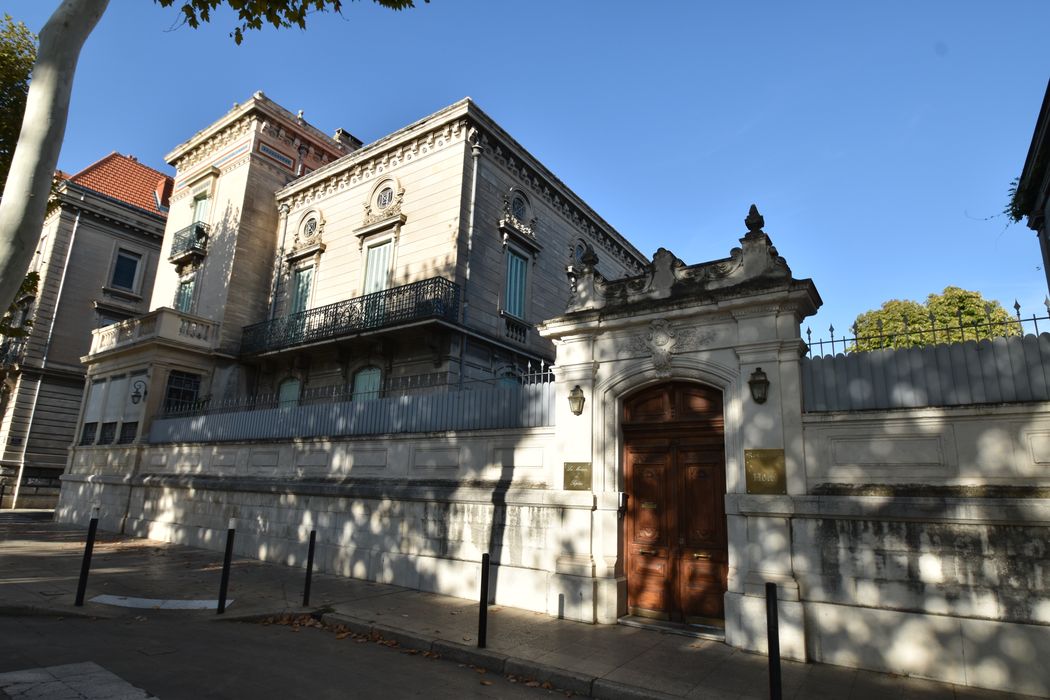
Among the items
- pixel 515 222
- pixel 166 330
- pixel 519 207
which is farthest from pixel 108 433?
pixel 519 207

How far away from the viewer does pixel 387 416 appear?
11023mm

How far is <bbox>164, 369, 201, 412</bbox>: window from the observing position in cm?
1791

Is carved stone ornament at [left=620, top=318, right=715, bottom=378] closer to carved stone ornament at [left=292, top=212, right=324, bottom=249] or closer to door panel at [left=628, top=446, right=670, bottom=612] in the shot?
door panel at [left=628, top=446, right=670, bottom=612]

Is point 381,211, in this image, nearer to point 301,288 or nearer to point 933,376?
point 301,288

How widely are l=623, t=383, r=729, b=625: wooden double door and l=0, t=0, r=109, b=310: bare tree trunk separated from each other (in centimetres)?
696

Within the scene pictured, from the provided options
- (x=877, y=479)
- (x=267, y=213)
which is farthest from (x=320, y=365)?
(x=877, y=479)

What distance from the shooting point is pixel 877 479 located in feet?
21.4

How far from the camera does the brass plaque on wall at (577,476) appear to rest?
832 cm

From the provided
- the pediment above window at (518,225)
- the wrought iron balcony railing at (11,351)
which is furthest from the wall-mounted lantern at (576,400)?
the wrought iron balcony railing at (11,351)

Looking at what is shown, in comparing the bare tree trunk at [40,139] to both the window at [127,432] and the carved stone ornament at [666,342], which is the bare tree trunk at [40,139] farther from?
the window at [127,432]

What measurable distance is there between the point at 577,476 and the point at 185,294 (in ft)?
64.4

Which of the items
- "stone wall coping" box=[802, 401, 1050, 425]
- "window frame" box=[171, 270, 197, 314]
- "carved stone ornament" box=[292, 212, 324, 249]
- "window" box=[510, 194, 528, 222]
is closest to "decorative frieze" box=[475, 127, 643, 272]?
"window" box=[510, 194, 528, 222]

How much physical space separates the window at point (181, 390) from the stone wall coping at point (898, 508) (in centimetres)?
1645

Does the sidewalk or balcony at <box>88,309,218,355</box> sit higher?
balcony at <box>88,309,218,355</box>
